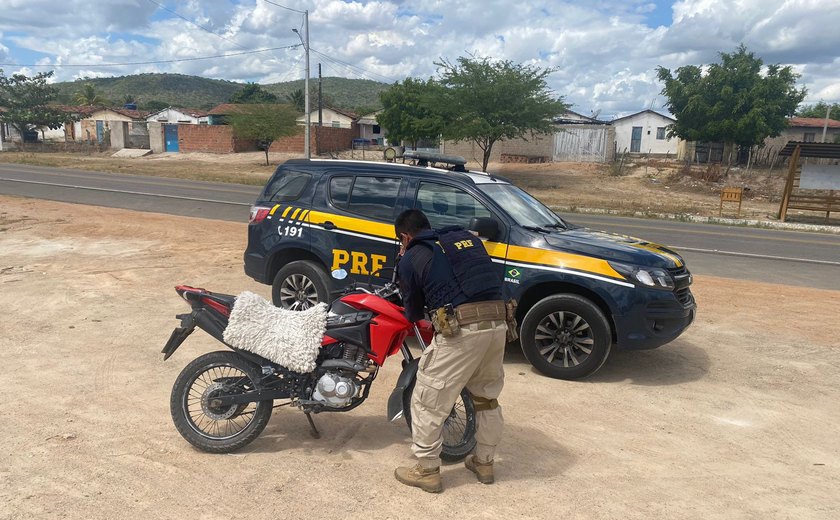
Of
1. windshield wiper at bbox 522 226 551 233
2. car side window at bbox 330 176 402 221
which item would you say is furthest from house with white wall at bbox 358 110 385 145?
windshield wiper at bbox 522 226 551 233

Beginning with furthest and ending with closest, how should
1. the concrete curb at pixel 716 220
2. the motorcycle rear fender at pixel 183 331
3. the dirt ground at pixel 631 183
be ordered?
the dirt ground at pixel 631 183, the concrete curb at pixel 716 220, the motorcycle rear fender at pixel 183 331

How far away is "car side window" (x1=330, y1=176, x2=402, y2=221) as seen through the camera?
21.6ft

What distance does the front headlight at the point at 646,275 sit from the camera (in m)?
5.51

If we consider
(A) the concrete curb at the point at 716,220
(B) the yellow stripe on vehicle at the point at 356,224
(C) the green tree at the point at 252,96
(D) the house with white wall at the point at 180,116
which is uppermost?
(C) the green tree at the point at 252,96

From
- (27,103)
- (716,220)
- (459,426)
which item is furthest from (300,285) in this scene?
(27,103)

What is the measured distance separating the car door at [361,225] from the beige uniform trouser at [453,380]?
8.76ft

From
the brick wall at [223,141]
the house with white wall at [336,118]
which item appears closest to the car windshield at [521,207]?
the brick wall at [223,141]

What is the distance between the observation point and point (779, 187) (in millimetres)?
33219

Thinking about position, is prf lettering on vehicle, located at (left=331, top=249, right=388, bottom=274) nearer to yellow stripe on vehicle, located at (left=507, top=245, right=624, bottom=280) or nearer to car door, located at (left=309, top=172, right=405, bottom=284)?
car door, located at (left=309, top=172, right=405, bottom=284)

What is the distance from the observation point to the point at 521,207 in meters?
6.52

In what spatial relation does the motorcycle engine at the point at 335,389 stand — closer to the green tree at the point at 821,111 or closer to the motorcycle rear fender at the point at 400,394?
the motorcycle rear fender at the point at 400,394

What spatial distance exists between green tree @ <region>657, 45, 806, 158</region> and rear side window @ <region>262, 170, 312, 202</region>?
126 feet

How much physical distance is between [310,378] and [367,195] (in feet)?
9.86

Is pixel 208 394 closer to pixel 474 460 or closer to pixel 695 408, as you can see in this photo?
pixel 474 460
